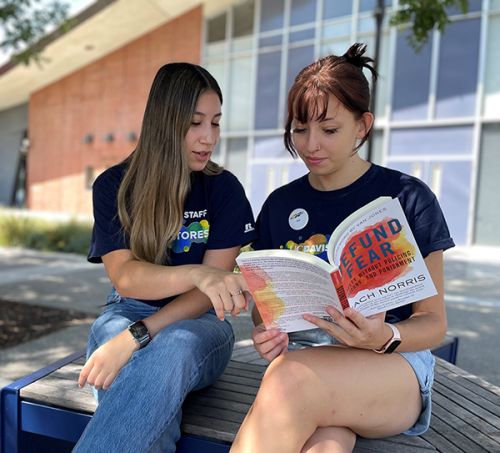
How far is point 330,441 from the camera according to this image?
1.44 metres

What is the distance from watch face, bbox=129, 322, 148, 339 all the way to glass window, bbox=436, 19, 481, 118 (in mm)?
11310

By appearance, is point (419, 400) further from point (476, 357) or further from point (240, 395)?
point (476, 357)

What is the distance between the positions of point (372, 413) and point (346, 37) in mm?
13114

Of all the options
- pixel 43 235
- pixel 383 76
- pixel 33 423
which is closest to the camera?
pixel 33 423

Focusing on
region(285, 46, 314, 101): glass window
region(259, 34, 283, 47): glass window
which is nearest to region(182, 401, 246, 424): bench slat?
region(285, 46, 314, 101): glass window

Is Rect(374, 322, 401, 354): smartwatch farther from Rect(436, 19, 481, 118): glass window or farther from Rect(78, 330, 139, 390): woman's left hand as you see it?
Rect(436, 19, 481, 118): glass window

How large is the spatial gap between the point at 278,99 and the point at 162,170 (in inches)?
499

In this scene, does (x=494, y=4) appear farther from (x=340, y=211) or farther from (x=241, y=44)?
(x=340, y=211)

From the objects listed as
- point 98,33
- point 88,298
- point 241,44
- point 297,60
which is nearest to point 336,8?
point 297,60

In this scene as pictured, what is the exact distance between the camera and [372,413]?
152cm

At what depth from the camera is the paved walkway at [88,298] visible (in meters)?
3.97

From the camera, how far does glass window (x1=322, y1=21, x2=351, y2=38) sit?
514 inches

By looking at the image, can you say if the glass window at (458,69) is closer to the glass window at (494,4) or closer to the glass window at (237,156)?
the glass window at (494,4)

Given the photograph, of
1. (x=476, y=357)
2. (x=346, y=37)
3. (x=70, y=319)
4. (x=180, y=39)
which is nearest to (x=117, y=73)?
(x=180, y=39)
